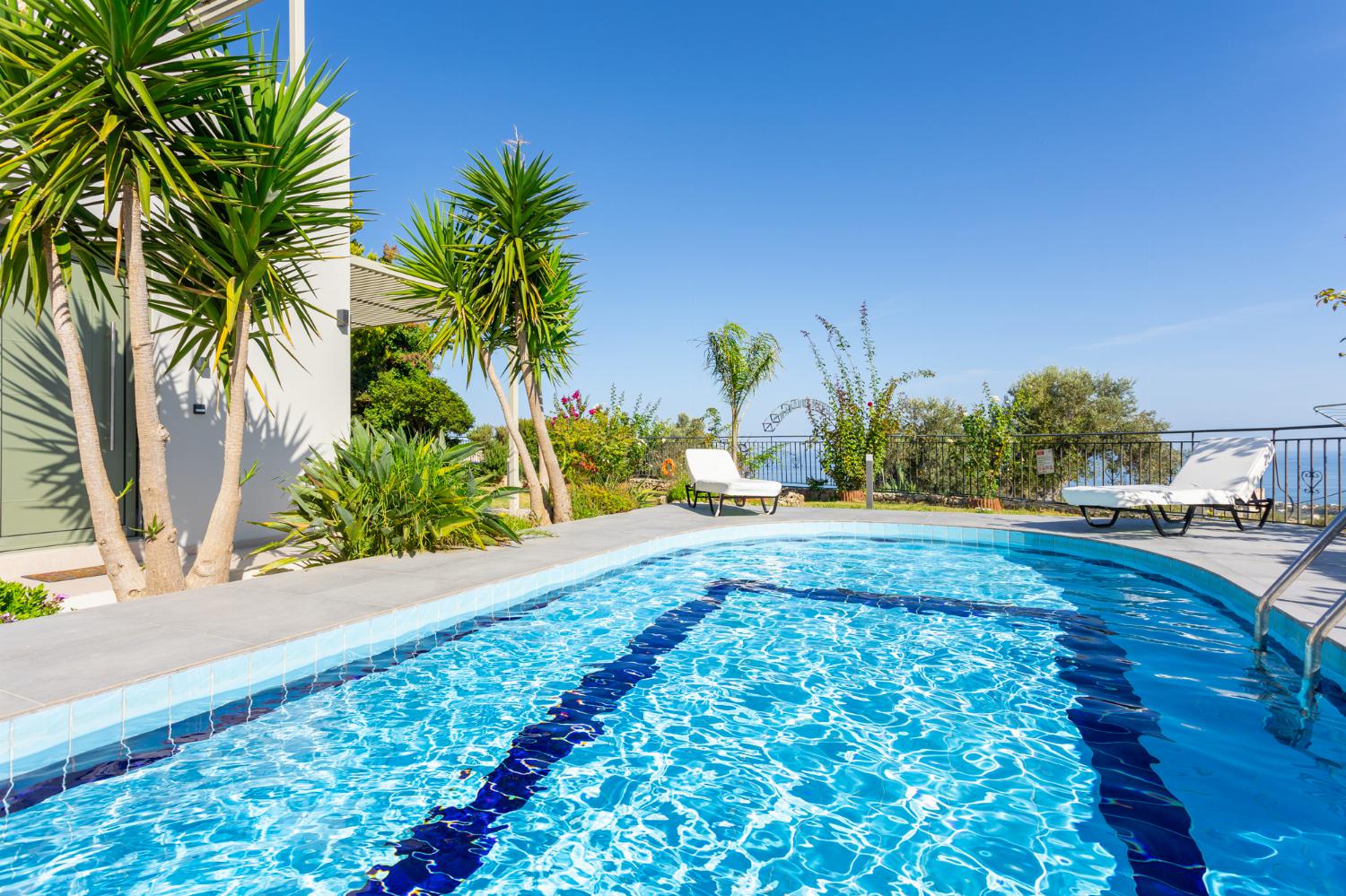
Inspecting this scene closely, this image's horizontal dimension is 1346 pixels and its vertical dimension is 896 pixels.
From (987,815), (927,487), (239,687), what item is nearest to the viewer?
(987,815)

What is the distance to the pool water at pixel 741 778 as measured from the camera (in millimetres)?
1987

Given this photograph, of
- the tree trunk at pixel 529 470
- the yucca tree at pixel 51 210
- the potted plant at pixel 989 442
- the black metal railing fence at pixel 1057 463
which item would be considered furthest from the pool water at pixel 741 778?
the potted plant at pixel 989 442

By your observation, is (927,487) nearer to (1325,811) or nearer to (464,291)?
(464,291)

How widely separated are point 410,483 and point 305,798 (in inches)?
146

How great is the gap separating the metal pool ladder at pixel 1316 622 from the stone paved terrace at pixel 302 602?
0.11 m

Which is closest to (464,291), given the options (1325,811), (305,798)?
(305,798)

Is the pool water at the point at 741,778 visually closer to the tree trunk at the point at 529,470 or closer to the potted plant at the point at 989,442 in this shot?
the tree trunk at the point at 529,470

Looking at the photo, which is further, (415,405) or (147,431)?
(415,405)

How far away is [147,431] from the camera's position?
436cm

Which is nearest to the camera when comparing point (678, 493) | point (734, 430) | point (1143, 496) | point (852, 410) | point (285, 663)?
point (285, 663)

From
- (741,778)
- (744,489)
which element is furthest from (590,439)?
(741,778)

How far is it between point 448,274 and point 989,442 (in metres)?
9.35

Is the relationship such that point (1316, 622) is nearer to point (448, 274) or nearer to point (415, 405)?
point (448, 274)

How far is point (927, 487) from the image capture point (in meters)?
12.5
